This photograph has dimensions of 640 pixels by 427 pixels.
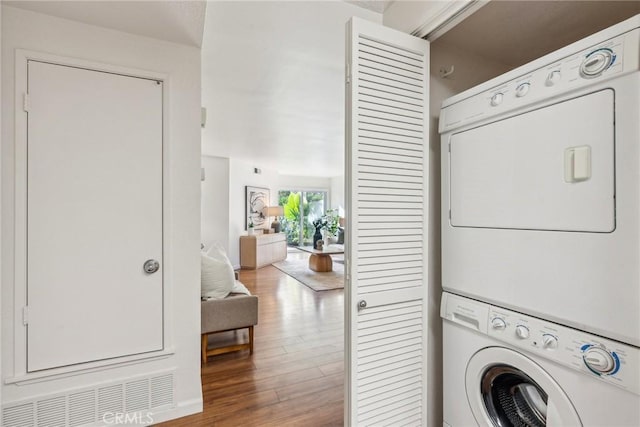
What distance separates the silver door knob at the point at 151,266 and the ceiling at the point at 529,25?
6.89ft

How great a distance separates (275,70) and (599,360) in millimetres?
2527

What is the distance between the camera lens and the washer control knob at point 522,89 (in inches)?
43.2

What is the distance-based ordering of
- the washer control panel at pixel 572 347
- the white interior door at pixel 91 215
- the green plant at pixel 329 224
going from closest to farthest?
the washer control panel at pixel 572 347 → the white interior door at pixel 91 215 → the green plant at pixel 329 224

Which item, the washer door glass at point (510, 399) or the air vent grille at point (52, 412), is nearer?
the washer door glass at point (510, 399)

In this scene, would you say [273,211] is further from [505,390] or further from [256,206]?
[505,390]

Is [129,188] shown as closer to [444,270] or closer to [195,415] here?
[195,415]

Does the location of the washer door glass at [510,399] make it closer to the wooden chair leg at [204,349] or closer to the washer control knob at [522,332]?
the washer control knob at [522,332]

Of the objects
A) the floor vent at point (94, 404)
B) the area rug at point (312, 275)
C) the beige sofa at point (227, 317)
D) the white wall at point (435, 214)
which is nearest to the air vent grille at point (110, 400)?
the floor vent at point (94, 404)

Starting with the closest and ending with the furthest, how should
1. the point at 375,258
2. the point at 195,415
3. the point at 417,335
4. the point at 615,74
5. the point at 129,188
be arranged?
the point at 615,74 < the point at 375,258 < the point at 417,335 < the point at 129,188 < the point at 195,415

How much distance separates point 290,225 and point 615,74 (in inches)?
372

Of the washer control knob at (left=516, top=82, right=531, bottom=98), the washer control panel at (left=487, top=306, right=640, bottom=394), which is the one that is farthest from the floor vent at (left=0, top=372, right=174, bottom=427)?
the washer control knob at (left=516, top=82, right=531, bottom=98)

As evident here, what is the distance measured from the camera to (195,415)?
1885mm

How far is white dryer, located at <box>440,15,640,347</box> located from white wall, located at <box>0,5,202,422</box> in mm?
1573

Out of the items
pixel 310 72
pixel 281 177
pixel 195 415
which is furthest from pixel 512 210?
pixel 281 177
